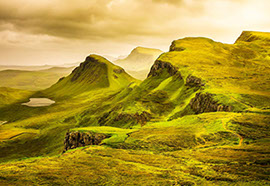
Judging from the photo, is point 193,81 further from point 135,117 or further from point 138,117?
point 135,117

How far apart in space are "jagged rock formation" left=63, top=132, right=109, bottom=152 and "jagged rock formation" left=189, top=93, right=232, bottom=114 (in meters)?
70.3

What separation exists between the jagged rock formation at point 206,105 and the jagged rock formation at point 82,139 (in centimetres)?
7029

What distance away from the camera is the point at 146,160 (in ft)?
210

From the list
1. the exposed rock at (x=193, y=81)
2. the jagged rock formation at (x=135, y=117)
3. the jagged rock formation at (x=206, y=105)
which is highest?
the exposed rock at (x=193, y=81)

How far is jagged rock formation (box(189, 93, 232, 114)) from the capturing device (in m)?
114

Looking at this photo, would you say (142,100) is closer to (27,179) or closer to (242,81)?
(242,81)

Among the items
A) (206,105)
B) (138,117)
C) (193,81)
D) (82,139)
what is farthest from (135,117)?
(82,139)

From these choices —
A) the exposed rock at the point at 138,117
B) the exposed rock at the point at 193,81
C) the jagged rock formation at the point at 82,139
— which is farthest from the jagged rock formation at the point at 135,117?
the jagged rock formation at the point at 82,139

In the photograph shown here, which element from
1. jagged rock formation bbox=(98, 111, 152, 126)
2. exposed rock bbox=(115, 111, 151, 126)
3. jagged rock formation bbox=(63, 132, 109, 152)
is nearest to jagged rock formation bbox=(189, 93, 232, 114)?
exposed rock bbox=(115, 111, 151, 126)

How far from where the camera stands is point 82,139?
106m

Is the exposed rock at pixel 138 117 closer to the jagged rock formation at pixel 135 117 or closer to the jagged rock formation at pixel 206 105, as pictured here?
the jagged rock formation at pixel 135 117

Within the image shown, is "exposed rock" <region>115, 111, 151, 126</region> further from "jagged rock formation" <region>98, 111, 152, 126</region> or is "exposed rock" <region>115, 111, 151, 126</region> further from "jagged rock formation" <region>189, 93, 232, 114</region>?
"jagged rock formation" <region>189, 93, 232, 114</region>

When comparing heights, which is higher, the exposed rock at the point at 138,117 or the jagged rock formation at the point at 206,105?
the jagged rock formation at the point at 206,105

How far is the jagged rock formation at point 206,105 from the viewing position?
11361 centimetres
